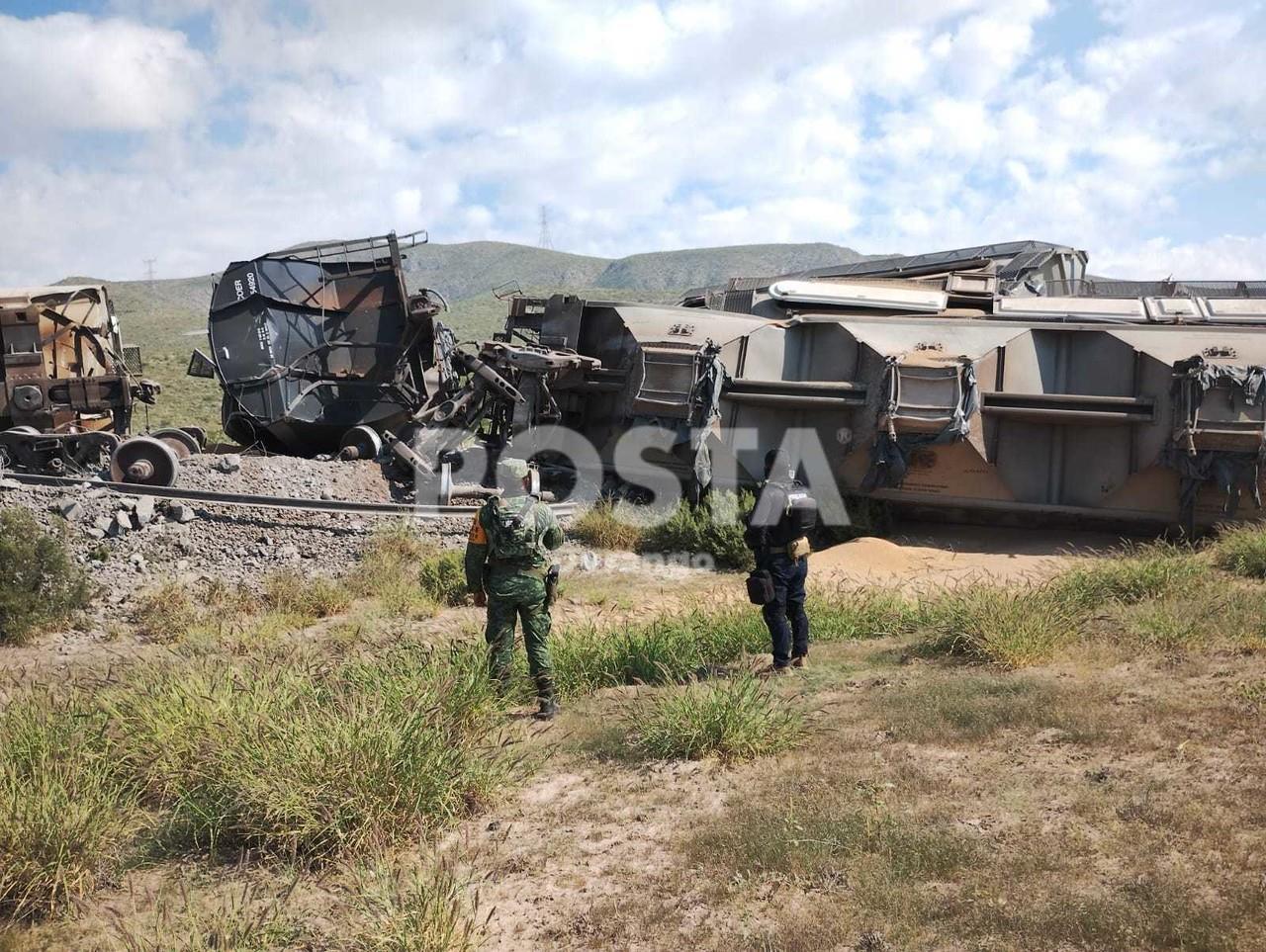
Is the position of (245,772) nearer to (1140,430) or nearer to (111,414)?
(1140,430)

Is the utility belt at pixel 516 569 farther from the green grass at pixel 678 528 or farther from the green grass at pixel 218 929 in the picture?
the green grass at pixel 678 528

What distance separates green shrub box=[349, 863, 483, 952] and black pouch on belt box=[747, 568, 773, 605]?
3.30 m

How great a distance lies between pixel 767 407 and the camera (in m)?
12.5

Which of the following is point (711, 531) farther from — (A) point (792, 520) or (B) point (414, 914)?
(B) point (414, 914)

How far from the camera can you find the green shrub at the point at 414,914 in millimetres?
3607

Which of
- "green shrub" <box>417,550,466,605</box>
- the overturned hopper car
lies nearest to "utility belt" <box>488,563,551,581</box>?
"green shrub" <box>417,550,466,605</box>

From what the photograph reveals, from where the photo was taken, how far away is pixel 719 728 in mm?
5555

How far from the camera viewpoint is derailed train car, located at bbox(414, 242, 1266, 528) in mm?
11078

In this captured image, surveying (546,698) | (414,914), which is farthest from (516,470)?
(414,914)

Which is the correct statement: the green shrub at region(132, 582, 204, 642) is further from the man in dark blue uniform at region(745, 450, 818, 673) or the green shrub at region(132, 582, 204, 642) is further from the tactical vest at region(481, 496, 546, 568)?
the man in dark blue uniform at region(745, 450, 818, 673)

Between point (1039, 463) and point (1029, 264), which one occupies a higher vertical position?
point (1029, 264)

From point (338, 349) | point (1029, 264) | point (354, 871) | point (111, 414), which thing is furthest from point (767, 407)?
point (111, 414)

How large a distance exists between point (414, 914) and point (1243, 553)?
8176 millimetres

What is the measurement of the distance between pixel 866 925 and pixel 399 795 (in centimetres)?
209
